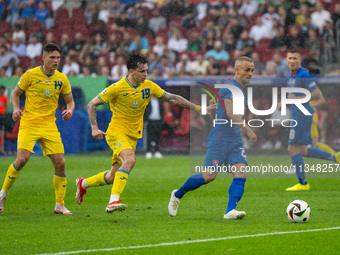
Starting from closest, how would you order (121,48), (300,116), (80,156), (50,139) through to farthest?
(50,139) → (300,116) → (80,156) → (121,48)

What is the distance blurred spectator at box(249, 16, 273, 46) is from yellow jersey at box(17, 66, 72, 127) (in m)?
13.2

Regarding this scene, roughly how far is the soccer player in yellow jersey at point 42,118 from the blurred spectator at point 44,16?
1676 centimetres

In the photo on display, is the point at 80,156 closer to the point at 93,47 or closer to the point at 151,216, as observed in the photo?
the point at 93,47

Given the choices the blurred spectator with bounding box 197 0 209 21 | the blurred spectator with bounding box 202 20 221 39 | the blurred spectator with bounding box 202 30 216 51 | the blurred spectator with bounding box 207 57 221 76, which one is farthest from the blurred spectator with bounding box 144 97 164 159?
the blurred spectator with bounding box 197 0 209 21

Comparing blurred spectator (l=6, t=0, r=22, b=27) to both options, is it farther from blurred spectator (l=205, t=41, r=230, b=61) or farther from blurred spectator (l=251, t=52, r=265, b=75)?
blurred spectator (l=251, t=52, r=265, b=75)

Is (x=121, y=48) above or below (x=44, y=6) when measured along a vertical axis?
below

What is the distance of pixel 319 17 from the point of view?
2092cm

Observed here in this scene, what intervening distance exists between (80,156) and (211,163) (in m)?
11.0

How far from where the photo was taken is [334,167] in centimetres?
1355

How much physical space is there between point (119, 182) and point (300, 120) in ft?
15.2

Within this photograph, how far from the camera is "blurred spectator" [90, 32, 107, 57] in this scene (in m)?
22.8

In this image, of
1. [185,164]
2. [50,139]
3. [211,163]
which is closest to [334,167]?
[185,164]

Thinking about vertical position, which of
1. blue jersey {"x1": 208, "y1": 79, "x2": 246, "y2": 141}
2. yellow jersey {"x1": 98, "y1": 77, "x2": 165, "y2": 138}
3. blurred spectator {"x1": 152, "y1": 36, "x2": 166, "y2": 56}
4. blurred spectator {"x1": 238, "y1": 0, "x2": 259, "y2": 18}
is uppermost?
blurred spectator {"x1": 238, "y1": 0, "x2": 259, "y2": 18}

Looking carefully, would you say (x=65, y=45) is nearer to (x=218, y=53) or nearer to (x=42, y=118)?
(x=218, y=53)
